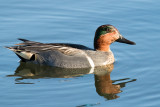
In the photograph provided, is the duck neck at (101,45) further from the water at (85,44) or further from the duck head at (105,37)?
the water at (85,44)

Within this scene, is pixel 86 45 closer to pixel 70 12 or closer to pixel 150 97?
pixel 70 12

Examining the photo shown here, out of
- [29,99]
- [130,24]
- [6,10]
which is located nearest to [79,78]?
[29,99]

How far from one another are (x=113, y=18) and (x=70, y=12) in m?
1.52

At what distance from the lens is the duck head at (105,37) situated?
13281mm

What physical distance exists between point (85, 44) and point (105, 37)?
1.26 metres

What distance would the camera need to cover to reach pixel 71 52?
42.9 ft

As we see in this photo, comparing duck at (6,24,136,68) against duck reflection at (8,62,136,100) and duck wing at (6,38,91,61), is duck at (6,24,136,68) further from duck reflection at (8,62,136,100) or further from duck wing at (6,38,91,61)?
duck reflection at (8,62,136,100)

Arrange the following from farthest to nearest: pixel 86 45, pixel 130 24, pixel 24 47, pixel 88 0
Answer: pixel 88 0 < pixel 130 24 < pixel 86 45 < pixel 24 47

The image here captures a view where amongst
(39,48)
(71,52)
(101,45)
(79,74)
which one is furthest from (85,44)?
(79,74)

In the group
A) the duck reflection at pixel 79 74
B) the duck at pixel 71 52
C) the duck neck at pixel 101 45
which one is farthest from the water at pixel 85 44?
the duck neck at pixel 101 45

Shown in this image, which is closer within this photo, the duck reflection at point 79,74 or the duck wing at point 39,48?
the duck reflection at point 79,74

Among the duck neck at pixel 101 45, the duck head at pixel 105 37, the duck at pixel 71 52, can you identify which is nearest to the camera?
the duck at pixel 71 52

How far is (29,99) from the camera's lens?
34.9 feet

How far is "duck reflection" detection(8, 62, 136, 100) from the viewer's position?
11.7 metres
